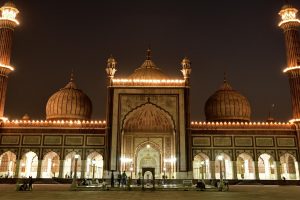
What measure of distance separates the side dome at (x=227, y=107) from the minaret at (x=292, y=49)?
17.7ft

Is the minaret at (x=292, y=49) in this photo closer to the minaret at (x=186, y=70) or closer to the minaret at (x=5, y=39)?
the minaret at (x=186, y=70)

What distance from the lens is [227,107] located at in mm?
31438

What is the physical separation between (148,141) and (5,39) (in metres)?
15.0

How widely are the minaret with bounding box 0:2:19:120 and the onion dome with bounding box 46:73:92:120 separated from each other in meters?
Answer: 5.12

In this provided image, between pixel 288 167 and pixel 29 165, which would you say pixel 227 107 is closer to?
pixel 288 167

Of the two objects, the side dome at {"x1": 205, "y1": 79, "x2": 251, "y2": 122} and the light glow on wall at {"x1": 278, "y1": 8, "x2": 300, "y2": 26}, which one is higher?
the light glow on wall at {"x1": 278, "y1": 8, "x2": 300, "y2": 26}

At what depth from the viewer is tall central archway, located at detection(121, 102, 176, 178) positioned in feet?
89.6

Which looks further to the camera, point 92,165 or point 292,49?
point 292,49

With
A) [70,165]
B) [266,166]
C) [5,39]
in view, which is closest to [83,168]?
[70,165]

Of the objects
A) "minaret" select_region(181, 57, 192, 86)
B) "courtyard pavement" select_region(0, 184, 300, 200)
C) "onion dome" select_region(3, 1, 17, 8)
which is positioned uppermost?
"onion dome" select_region(3, 1, 17, 8)

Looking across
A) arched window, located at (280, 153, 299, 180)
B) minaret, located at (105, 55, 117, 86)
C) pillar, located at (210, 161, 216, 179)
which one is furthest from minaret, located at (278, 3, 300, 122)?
minaret, located at (105, 55, 117, 86)

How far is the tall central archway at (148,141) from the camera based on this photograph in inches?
1075

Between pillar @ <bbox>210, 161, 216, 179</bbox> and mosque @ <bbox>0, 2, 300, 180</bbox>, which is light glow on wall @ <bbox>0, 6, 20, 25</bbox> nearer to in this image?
mosque @ <bbox>0, 2, 300, 180</bbox>

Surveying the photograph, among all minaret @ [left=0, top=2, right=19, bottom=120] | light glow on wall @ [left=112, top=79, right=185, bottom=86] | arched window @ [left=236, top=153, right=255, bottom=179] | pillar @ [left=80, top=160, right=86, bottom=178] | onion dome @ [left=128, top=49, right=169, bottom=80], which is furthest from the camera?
onion dome @ [left=128, top=49, right=169, bottom=80]
